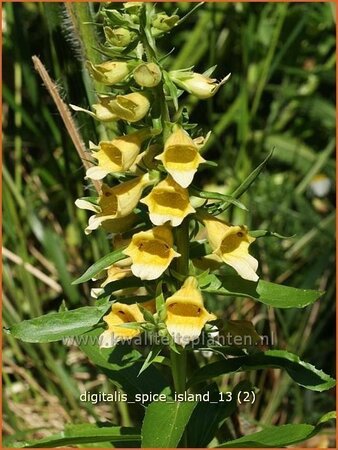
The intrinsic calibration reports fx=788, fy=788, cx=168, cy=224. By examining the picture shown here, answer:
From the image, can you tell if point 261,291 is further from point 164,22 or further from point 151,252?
point 164,22

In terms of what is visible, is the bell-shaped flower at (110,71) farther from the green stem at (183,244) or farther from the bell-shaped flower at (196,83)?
the green stem at (183,244)

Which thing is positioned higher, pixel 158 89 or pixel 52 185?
pixel 158 89

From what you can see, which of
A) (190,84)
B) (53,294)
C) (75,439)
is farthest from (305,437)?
(53,294)

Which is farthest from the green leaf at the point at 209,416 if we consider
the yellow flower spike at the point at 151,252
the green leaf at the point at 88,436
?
the yellow flower spike at the point at 151,252

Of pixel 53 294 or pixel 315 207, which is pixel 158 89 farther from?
pixel 315 207

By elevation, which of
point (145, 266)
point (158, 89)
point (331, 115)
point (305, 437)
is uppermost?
point (158, 89)

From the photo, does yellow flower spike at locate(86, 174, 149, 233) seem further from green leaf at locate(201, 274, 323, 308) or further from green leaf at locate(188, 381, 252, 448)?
green leaf at locate(188, 381, 252, 448)

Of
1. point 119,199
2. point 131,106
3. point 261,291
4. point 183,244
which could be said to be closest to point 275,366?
point 261,291
